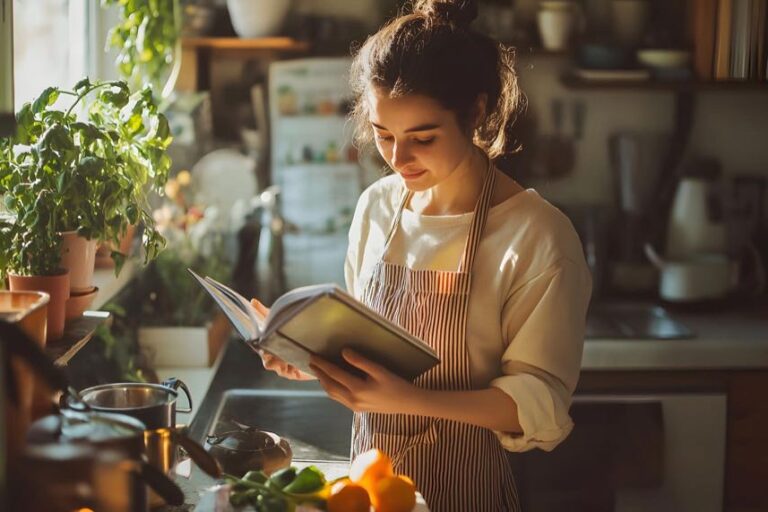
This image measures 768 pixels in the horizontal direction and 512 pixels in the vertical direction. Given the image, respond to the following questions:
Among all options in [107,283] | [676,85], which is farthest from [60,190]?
[676,85]

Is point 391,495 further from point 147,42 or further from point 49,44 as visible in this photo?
point 147,42

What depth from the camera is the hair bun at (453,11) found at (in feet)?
5.93

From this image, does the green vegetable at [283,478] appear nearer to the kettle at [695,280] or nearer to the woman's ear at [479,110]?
the woman's ear at [479,110]

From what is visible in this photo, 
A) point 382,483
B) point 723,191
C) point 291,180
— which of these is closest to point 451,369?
point 382,483

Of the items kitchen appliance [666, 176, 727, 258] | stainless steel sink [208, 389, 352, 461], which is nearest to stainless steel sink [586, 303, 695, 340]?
kitchen appliance [666, 176, 727, 258]

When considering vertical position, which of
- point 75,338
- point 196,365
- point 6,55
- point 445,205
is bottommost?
point 196,365

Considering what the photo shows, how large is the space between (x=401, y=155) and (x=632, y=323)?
1817mm

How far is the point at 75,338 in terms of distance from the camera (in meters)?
1.70

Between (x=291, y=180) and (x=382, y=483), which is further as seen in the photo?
(x=291, y=180)

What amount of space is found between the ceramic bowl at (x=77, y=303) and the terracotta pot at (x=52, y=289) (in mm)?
106

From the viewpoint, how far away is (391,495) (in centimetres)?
147

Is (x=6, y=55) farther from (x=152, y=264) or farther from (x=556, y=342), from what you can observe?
(x=152, y=264)

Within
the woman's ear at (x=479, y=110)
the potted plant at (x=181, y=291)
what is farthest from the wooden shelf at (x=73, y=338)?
the potted plant at (x=181, y=291)

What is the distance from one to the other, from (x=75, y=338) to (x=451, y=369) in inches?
24.2
